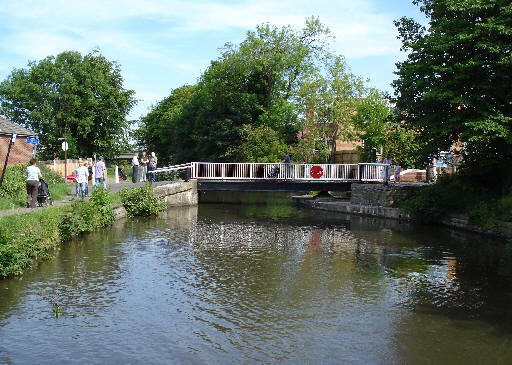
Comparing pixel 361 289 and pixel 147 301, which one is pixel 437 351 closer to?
pixel 361 289

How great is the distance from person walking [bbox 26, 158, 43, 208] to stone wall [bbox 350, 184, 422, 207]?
56.9 feet

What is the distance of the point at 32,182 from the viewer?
59.4ft

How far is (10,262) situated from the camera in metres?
12.2

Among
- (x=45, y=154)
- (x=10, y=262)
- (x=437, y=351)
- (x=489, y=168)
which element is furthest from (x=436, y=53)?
(x=45, y=154)

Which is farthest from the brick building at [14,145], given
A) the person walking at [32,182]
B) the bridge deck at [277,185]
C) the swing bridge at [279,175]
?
the person walking at [32,182]

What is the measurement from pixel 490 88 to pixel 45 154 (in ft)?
138

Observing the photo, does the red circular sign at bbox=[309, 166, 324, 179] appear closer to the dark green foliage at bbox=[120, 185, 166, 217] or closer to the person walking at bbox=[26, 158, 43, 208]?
the dark green foliage at bbox=[120, 185, 166, 217]

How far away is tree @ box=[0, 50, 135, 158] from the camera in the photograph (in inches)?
1911

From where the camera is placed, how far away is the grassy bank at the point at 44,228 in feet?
40.1

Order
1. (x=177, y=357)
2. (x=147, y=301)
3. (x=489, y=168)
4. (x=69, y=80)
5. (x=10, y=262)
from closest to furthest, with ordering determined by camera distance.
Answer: (x=177, y=357)
(x=147, y=301)
(x=10, y=262)
(x=489, y=168)
(x=69, y=80)

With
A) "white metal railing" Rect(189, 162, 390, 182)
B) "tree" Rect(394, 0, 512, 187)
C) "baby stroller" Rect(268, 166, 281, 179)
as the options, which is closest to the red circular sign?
"white metal railing" Rect(189, 162, 390, 182)

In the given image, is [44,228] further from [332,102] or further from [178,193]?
[332,102]

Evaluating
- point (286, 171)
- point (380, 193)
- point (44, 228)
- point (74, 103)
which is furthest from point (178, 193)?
point (74, 103)

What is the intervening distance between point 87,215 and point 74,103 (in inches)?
1256
